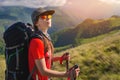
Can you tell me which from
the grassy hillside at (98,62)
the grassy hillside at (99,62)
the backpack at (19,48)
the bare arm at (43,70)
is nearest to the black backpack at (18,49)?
the backpack at (19,48)

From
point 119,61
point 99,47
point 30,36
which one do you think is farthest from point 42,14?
point 99,47

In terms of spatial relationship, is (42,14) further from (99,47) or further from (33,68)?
(99,47)

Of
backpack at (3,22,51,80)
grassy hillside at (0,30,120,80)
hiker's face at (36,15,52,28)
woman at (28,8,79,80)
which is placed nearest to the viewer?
woman at (28,8,79,80)

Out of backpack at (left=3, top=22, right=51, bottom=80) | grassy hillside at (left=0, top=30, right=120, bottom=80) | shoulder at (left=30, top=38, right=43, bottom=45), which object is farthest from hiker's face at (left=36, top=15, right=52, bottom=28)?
grassy hillside at (left=0, top=30, right=120, bottom=80)

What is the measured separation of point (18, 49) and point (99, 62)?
17.9 m

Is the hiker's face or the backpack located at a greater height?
the hiker's face

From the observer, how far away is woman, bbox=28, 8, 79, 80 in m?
6.72

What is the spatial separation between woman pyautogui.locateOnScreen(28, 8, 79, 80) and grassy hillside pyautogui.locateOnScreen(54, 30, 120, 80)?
14629 mm

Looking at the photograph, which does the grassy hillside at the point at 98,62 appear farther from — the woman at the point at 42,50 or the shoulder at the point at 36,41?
the shoulder at the point at 36,41

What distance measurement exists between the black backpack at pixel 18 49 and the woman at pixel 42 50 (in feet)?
0.52

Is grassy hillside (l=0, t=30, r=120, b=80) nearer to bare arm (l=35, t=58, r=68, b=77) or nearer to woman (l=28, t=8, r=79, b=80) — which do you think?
woman (l=28, t=8, r=79, b=80)

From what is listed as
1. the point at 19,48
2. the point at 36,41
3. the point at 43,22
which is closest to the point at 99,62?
the point at 43,22

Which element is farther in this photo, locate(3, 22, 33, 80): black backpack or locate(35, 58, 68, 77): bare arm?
locate(3, 22, 33, 80): black backpack

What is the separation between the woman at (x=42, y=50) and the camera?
6.72m
